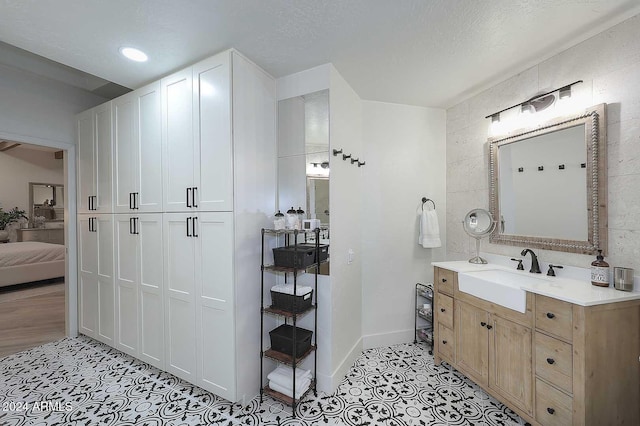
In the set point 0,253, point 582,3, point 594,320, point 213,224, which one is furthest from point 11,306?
point 582,3

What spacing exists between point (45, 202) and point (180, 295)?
7771 millimetres

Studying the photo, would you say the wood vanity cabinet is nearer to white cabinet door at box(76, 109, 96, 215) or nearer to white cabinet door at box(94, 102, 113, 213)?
white cabinet door at box(94, 102, 113, 213)

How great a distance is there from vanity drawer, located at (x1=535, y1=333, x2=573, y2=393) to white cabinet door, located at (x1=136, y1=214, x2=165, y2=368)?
2.78m

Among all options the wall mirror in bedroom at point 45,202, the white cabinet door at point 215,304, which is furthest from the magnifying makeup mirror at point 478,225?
the wall mirror in bedroom at point 45,202

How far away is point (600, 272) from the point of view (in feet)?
5.48

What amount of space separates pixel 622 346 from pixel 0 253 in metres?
7.88

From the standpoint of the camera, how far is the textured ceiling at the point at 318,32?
1.52 metres

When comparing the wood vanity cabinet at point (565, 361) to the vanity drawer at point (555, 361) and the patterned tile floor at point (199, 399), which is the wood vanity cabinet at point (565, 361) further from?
the patterned tile floor at point (199, 399)

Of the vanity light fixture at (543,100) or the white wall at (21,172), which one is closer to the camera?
the vanity light fixture at (543,100)

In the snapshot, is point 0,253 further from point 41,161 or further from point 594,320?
point 594,320

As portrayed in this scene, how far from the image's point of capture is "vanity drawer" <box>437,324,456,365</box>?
2.26 m

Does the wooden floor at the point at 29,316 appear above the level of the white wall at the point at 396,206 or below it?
below

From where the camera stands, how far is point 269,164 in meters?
2.25

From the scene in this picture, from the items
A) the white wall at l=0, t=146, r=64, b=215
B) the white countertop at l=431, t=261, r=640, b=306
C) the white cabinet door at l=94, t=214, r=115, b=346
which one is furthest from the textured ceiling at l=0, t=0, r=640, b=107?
the white wall at l=0, t=146, r=64, b=215
